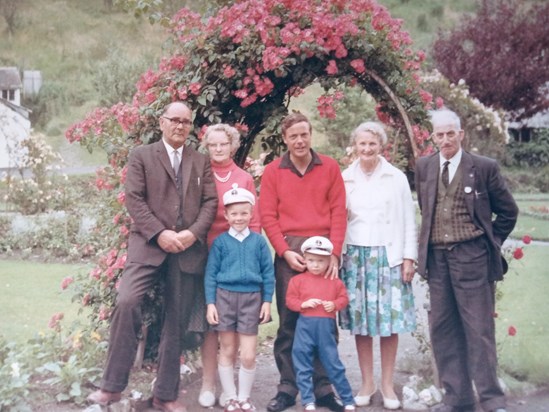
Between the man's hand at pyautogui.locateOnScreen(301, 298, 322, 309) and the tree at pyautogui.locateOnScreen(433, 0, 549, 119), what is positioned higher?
the tree at pyautogui.locateOnScreen(433, 0, 549, 119)

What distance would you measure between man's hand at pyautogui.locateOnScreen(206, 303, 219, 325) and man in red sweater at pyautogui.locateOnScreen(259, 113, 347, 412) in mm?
445

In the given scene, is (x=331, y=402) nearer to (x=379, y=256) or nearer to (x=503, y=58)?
(x=379, y=256)

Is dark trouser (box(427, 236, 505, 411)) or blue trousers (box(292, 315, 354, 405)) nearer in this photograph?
dark trouser (box(427, 236, 505, 411))

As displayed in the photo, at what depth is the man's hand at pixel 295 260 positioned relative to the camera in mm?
4637

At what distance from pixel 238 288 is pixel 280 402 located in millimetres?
759

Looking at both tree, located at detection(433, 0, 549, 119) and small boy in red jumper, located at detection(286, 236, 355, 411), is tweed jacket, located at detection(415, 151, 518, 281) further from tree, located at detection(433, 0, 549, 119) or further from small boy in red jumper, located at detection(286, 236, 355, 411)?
tree, located at detection(433, 0, 549, 119)

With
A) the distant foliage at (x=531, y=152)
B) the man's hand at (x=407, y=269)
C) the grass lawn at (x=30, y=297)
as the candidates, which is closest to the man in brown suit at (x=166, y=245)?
the man's hand at (x=407, y=269)

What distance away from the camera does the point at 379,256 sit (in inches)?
187

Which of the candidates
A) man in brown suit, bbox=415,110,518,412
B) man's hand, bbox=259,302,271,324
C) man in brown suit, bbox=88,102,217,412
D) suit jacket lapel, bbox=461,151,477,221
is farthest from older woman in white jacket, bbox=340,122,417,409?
man in brown suit, bbox=88,102,217,412

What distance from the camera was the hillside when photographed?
26.1 metres

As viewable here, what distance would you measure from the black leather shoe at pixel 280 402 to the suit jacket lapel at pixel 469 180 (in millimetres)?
1553

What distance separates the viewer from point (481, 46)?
26469 millimetres

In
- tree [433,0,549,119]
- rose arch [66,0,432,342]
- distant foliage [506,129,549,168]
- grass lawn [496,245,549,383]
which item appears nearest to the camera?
rose arch [66,0,432,342]

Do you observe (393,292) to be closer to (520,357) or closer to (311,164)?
(311,164)
